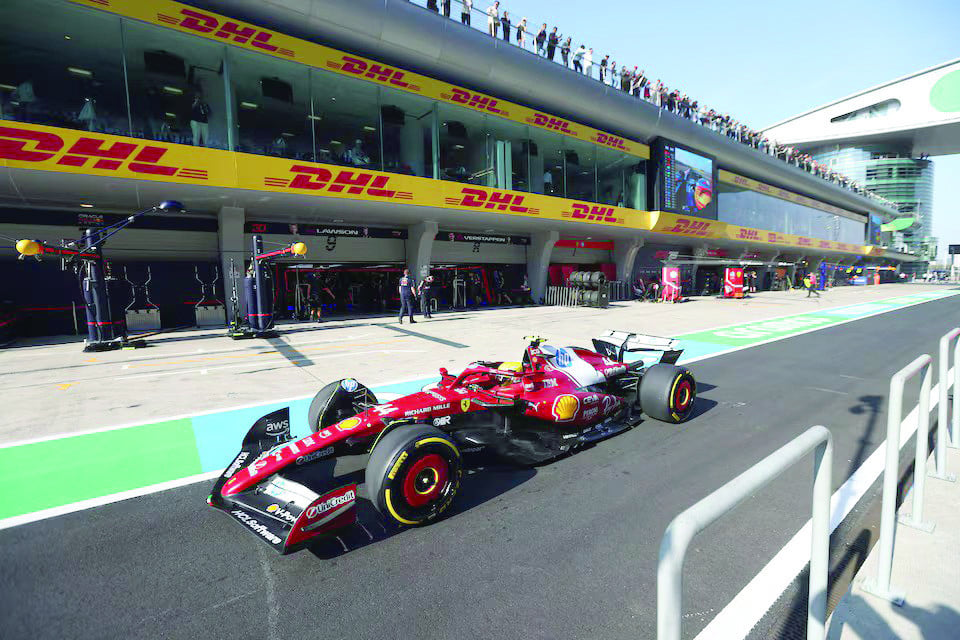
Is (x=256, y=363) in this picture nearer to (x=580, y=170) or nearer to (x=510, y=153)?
(x=510, y=153)

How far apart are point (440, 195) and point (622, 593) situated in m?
15.9

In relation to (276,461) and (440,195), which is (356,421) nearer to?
(276,461)

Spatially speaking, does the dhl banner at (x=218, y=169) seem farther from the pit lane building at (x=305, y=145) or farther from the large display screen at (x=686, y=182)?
the large display screen at (x=686, y=182)

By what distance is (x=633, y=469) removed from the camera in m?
4.04

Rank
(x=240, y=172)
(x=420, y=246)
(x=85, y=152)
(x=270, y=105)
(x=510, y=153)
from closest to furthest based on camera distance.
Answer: (x=85, y=152) < (x=240, y=172) < (x=270, y=105) < (x=420, y=246) < (x=510, y=153)

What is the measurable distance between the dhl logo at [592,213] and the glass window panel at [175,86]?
1465 centimetres

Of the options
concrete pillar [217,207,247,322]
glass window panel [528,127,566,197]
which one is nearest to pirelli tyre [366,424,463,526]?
concrete pillar [217,207,247,322]

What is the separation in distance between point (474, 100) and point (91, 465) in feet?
57.2

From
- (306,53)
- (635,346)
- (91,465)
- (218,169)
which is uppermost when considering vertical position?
(306,53)

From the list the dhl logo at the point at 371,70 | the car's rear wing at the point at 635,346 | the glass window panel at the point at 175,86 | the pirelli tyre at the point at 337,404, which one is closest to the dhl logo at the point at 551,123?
the dhl logo at the point at 371,70

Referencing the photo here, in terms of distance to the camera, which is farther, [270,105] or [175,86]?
[270,105]

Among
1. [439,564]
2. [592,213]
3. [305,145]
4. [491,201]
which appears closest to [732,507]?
[439,564]

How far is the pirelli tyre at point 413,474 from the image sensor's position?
3.00 m

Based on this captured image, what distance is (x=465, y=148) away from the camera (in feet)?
61.6
